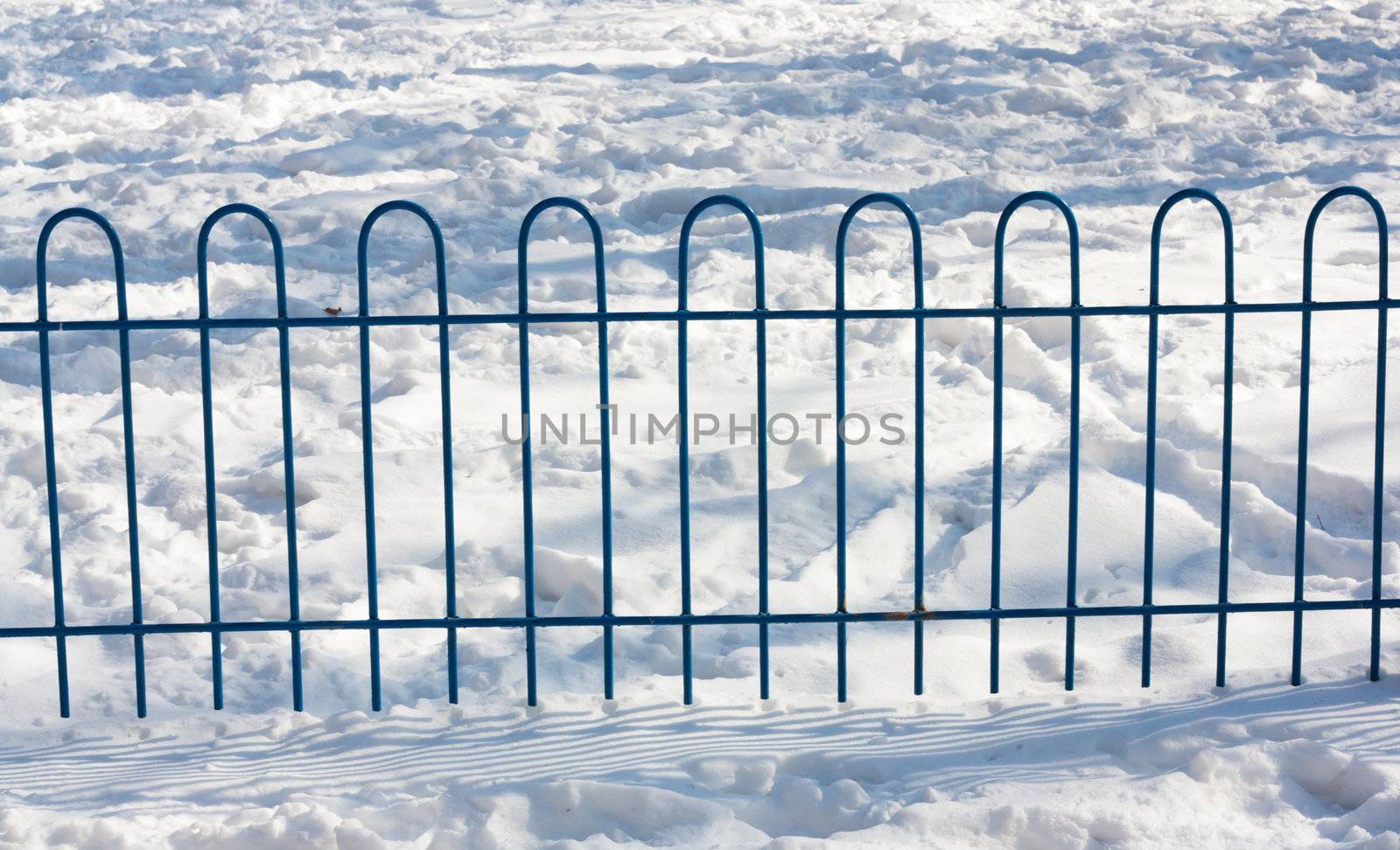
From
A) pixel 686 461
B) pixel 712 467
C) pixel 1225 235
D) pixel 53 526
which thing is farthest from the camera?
pixel 712 467

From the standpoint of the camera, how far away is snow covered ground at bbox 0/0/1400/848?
154 inches

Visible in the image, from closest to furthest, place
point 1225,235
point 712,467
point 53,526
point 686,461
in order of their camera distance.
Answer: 1. point 1225,235
2. point 686,461
3. point 53,526
4. point 712,467

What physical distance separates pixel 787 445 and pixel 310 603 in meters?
2.19

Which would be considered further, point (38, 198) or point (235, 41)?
point (235, 41)

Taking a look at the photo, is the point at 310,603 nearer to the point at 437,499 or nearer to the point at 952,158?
the point at 437,499

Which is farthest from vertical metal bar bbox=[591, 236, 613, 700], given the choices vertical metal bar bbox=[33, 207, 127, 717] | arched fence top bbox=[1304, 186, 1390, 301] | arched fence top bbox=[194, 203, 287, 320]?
arched fence top bbox=[1304, 186, 1390, 301]

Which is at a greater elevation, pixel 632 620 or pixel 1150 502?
pixel 1150 502

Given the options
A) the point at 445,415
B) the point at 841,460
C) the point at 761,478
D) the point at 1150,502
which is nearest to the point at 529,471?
the point at 445,415

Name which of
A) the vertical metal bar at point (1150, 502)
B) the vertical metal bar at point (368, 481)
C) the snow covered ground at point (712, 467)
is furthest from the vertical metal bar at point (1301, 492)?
the vertical metal bar at point (368, 481)

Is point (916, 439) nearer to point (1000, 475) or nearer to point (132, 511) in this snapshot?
point (1000, 475)

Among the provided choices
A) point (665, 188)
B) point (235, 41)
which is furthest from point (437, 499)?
point (235, 41)

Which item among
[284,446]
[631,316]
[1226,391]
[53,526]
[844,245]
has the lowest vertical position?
[53,526]

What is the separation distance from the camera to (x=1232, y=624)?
15.6 feet

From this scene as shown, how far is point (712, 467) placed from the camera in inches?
242
